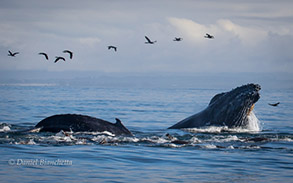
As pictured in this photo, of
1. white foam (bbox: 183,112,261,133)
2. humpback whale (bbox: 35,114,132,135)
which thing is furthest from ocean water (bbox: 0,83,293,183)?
humpback whale (bbox: 35,114,132,135)

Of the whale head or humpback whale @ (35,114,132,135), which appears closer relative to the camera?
humpback whale @ (35,114,132,135)

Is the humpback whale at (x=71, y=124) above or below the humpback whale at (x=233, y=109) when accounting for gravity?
below

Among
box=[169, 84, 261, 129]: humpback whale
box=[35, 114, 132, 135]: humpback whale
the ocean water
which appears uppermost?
box=[169, 84, 261, 129]: humpback whale

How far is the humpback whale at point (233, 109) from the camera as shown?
16.7 m

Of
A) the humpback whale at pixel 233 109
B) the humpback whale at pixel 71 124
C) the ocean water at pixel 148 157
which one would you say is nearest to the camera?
the ocean water at pixel 148 157

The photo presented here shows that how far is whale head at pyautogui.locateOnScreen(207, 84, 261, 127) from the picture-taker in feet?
54.9

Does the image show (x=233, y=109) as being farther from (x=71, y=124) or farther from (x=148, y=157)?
(x=71, y=124)

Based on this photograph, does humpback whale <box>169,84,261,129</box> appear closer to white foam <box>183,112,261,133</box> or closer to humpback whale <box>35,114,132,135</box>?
white foam <box>183,112,261,133</box>

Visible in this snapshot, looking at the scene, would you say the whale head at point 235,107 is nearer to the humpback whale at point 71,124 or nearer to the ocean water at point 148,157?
the ocean water at point 148,157

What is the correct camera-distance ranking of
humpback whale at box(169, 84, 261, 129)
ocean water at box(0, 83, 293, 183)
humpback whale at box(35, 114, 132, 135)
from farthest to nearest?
1. humpback whale at box(169, 84, 261, 129)
2. humpback whale at box(35, 114, 132, 135)
3. ocean water at box(0, 83, 293, 183)

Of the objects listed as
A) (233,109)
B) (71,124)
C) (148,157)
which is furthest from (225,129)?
(71,124)

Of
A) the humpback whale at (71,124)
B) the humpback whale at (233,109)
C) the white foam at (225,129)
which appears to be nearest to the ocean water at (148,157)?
the white foam at (225,129)

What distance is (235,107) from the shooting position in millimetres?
16781

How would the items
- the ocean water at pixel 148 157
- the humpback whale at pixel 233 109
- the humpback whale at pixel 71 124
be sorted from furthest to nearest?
the humpback whale at pixel 233 109, the humpback whale at pixel 71 124, the ocean water at pixel 148 157
